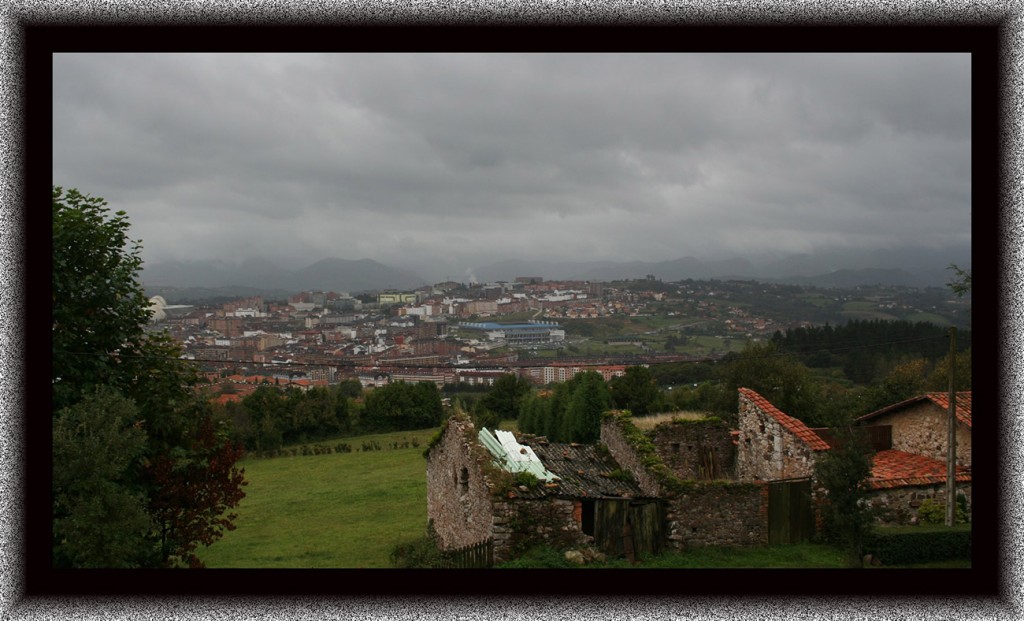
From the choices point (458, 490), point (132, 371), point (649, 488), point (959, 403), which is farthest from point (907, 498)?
point (132, 371)

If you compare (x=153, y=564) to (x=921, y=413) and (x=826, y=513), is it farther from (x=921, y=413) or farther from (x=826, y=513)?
(x=921, y=413)

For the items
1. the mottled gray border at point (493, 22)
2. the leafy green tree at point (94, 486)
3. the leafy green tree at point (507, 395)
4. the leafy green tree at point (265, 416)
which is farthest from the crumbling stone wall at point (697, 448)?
the leafy green tree at point (265, 416)

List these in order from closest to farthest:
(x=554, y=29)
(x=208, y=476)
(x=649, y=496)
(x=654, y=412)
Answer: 1. (x=554, y=29)
2. (x=208, y=476)
3. (x=649, y=496)
4. (x=654, y=412)

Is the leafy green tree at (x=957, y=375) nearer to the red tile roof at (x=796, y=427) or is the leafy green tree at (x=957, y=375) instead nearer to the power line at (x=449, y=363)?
the power line at (x=449, y=363)

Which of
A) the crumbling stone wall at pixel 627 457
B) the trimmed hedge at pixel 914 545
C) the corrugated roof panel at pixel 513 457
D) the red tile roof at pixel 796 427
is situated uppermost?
the red tile roof at pixel 796 427

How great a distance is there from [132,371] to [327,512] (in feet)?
33.8

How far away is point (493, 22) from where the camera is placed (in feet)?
11.1

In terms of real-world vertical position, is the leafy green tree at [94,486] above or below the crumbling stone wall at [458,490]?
above

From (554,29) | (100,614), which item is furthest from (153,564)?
(554,29)

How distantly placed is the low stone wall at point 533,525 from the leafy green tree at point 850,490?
356 cm

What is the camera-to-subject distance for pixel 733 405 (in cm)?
2750

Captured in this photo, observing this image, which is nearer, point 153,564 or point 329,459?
point 153,564

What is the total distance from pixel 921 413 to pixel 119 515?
13529mm

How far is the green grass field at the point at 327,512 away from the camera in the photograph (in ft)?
45.8
